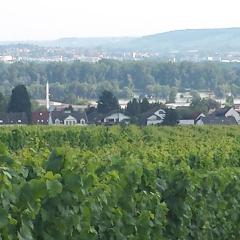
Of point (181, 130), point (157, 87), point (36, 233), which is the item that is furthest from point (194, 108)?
point (36, 233)

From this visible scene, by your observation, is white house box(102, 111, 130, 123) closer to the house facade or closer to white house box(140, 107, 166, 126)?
white house box(140, 107, 166, 126)

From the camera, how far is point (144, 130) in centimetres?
3672

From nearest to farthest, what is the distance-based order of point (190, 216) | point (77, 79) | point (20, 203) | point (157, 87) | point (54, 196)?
1. point (20, 203)
2. point (54, 196)
3. point (190, 216)
4. point (157, 87)
5. point (77, 79)

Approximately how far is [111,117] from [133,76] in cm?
8867

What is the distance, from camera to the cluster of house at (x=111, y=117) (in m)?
68.9

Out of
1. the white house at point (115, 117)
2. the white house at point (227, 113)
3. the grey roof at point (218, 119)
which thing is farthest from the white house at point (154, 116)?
the white house at point (227, 113)

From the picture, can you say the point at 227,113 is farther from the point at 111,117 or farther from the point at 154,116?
the point at 111,117

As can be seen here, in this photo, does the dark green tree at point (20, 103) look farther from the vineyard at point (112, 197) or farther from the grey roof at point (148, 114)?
the vineyard at point (112, 197)

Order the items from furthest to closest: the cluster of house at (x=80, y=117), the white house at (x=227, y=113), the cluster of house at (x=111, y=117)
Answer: the white house at (x=227, y=113) → the cluster of house at (x=80, y=117) → the cluster of house at (x=111, y=117)

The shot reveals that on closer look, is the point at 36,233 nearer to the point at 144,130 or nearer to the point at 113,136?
the point at 113,136

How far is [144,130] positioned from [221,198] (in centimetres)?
2358

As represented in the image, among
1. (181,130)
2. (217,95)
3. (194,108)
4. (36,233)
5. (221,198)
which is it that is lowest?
(217,95)

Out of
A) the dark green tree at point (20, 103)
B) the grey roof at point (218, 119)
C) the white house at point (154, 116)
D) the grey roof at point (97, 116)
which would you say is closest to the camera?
the white house at point (154, 116)

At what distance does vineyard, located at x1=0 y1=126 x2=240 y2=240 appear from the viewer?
6.79 metres
